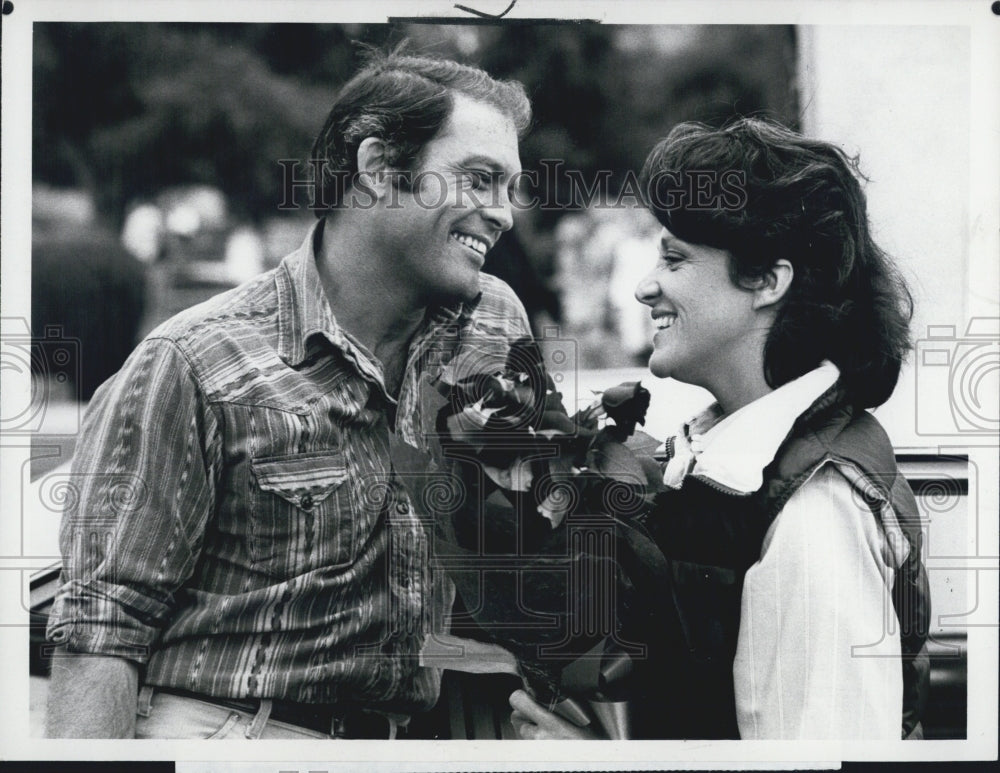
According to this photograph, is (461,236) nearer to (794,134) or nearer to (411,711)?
(794,134)

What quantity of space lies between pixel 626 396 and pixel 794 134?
118 cm

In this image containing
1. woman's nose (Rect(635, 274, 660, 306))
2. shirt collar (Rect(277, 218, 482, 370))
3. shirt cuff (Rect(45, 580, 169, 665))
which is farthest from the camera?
woman's nose (Rect(635, 274, 660, 306))

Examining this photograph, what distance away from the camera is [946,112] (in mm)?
4316

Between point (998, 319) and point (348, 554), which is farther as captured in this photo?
point (998, 319)

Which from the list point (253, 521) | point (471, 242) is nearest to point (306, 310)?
point (471, 242)

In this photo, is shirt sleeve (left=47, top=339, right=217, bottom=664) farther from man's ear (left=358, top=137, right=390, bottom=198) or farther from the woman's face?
the woman's face

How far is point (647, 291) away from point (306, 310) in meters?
1.28

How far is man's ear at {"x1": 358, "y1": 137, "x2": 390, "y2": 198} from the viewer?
415 centimetres

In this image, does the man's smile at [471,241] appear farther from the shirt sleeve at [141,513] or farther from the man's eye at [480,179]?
the shirt sleeve at [141,513]

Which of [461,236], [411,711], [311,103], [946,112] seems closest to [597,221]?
[461,236]

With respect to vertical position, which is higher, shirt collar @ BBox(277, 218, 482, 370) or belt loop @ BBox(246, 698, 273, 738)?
shirt collar @ BBox(277, 218, 482, 370)

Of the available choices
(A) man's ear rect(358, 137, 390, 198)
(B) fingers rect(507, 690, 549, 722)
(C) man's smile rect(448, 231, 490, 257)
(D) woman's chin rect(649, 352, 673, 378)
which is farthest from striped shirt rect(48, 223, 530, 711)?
(D) woman's chin rect(649, 352, 673, 378)

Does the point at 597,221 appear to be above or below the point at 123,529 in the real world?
above

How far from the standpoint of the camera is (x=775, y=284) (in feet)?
13.5
